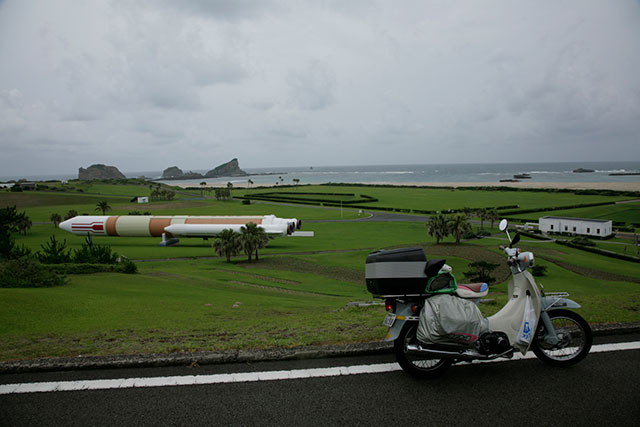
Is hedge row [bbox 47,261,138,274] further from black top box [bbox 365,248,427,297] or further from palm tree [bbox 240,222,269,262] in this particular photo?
black top box [bbox 365,248,427,297]

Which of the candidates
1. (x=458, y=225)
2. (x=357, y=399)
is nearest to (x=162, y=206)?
(x=458, y=225)

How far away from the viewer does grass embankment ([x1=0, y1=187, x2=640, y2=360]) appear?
7.94 meters

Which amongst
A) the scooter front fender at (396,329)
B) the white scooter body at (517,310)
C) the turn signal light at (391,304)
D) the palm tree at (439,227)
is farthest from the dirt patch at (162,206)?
the white scooter body at (517,310)

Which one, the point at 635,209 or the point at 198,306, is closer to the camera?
the point at 198,306

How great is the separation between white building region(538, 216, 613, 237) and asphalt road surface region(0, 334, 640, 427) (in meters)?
64.5

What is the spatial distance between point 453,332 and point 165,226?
49.8m

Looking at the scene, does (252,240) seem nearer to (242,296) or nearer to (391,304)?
(242,296)

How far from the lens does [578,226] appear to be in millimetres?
60594

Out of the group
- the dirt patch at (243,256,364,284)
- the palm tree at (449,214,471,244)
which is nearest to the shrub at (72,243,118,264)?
the dirt patch at (243,256,364,284)

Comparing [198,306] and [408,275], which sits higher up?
[408,275]

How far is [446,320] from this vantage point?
5.80 m

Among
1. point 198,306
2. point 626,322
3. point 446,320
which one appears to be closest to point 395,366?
point 446,320

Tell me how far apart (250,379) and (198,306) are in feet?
37.2

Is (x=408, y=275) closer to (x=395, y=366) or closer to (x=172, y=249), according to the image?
(x=395, y=366)
